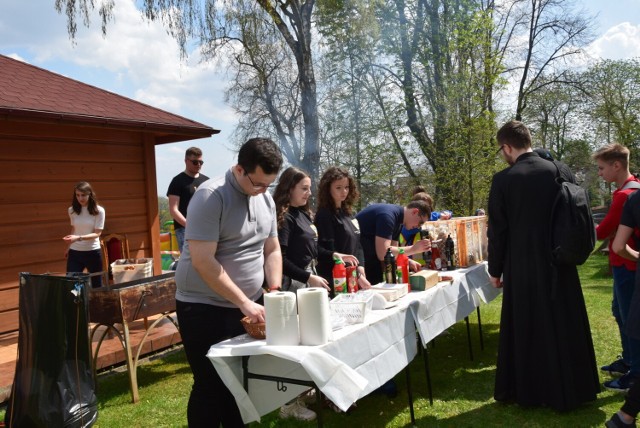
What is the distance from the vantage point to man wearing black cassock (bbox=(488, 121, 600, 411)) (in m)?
3.31

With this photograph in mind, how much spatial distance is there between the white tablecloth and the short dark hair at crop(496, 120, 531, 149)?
1.29 metres

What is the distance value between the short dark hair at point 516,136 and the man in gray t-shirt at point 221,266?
186 centimetres

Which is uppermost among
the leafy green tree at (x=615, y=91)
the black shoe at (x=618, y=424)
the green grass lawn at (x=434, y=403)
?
the leafy green tree at (x=615, y=91)

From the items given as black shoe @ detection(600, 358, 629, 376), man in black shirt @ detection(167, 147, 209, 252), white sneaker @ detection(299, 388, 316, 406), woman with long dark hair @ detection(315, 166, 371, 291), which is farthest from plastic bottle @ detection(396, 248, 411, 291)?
man in black shirt @ detection(167, 147, 209, 252)

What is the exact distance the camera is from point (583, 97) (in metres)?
22.6

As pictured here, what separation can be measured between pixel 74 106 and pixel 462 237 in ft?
15.2

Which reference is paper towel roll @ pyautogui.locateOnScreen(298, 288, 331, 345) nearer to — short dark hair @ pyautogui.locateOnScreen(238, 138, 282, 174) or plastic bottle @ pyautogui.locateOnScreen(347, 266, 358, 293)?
short dark hair @ pyautogui.locateOnScreen(238, 138, 282, 174)

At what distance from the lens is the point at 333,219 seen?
384 centimetres

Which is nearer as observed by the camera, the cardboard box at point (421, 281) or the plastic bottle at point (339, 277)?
the plastic bottle at point (339, 277)

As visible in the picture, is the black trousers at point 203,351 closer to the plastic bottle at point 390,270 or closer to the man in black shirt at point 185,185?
the plastic bottle at point 390,270

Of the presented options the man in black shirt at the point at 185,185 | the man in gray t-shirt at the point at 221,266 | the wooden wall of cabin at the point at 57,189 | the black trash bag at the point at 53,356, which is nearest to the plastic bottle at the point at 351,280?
the man in gray t-shirt at the point at 221,266

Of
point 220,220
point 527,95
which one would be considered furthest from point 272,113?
point 220,220

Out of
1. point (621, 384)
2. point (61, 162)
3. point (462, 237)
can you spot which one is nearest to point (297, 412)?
point (462, 237)

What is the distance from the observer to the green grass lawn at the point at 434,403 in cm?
339
